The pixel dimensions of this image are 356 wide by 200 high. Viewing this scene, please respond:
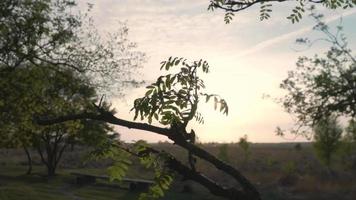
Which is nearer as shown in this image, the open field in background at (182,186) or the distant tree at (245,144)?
the open field in background at (182,186)

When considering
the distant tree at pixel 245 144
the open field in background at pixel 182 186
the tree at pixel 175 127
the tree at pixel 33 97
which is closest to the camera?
the tree at pixel 175 127

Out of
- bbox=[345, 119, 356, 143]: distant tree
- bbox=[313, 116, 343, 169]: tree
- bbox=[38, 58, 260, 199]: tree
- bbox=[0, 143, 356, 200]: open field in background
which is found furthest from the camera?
bbox=[313, 116, 343, 169]: tree

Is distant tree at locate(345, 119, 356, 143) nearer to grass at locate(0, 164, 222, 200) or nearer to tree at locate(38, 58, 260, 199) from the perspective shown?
grass at locate(0, 164, 222, 200)

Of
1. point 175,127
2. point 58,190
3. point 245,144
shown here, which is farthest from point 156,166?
point 245,144

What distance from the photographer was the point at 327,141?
58438mm

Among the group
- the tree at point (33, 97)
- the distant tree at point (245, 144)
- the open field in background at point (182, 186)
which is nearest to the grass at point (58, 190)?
the open field in background at point (182, 186)

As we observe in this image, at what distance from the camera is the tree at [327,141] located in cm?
5728

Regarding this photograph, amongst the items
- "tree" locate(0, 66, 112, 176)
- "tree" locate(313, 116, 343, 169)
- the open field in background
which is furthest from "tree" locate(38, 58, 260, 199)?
"tree" locate(313, 116, 343, 169)

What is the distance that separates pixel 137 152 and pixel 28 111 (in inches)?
943

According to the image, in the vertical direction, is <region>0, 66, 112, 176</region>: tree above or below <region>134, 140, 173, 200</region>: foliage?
above

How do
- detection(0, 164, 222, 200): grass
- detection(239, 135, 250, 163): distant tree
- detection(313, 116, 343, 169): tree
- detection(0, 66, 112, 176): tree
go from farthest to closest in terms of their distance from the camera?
1. detection(239, 135, 250, 163): distant tree
2. detection(313, 116, 343, 169): tree
3. detection(0, 164, 222, 200): grass
4. detection(0, 66, 112, 176): tree

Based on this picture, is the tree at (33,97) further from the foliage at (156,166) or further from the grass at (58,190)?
the foliage at (156,166)

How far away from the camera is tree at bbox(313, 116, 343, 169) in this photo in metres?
57.3

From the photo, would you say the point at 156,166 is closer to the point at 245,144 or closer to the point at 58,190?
the point at 58,190
